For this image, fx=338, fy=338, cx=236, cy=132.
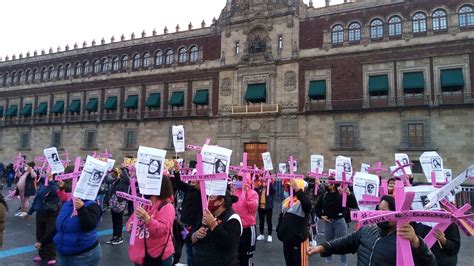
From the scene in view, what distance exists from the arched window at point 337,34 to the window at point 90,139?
81.1 feet

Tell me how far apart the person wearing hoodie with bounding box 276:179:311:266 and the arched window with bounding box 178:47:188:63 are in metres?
27.5

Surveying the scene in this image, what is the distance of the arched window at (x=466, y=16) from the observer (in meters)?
22.0

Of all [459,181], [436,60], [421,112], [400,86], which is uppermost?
[436,60]

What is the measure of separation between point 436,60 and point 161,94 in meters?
22.7

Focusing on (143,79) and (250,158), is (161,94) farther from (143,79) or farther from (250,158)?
(250,158)

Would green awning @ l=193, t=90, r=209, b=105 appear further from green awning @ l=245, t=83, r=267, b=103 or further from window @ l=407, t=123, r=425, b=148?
window @ l=407, t=123, r=425, b=148

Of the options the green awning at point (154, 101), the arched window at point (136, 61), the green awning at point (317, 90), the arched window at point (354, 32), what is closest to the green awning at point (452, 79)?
the arched window at point (354, 32)

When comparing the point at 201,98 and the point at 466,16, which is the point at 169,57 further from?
the point at 466,16

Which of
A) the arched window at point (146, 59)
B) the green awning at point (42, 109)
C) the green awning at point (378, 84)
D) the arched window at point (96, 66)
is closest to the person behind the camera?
the green awning at point (378, 84)

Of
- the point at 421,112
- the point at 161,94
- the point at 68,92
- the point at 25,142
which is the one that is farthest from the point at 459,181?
the point at 25,142

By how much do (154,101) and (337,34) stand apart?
17.2 m

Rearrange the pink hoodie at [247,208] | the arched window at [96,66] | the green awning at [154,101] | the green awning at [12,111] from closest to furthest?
1. the pink hoodie at [247,208]
2. the green awning at [154,101]
3. the arched window at [96,66]
4. the green awning at [12,111]

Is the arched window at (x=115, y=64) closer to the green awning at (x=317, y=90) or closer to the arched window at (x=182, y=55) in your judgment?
the arched window at (x=182, y=55)

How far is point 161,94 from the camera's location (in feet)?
106
